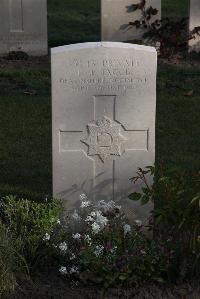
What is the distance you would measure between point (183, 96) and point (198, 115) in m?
0.71

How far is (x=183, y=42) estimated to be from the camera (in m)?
12.2

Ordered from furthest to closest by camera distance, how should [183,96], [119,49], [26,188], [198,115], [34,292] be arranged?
[183,96] → [198,115] → [26,188] → [119,49] → [34,292]

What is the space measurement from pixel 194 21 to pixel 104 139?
6.80 meters

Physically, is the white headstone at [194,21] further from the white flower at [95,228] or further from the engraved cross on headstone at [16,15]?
the white flower at [95,228]

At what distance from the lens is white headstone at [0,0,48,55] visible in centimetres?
1218

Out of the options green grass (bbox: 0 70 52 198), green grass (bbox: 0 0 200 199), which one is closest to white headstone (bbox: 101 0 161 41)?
green grass (bbox: 0 0 200 199)

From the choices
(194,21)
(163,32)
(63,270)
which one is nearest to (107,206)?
(63,270)

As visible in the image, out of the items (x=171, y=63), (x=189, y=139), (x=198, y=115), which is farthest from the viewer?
(x=171, y=63)

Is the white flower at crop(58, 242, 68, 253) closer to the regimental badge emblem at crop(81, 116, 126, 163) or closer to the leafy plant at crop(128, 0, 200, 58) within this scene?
the regimental badge emblem at crop(81, 116, 126, 163)

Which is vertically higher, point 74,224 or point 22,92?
point 22,92

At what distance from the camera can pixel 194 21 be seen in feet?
40.0

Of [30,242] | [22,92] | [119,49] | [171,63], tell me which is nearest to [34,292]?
[30,242]

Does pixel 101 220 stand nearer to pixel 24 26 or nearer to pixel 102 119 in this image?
pixel 102 119

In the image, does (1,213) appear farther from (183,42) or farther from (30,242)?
(183,42)
